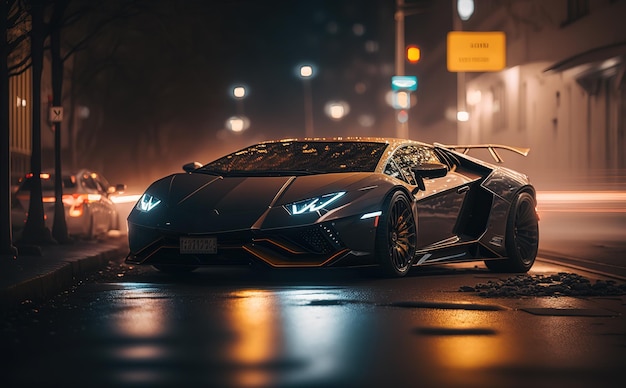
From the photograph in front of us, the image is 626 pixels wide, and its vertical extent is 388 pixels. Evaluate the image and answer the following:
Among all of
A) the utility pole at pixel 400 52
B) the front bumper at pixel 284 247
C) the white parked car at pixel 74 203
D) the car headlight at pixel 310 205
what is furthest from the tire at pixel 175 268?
the utility pole at pixel 400 52

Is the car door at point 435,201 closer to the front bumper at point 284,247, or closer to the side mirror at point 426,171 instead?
the side mirror at point 426,171

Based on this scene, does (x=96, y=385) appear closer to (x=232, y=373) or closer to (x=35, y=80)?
(x=232, y=373)

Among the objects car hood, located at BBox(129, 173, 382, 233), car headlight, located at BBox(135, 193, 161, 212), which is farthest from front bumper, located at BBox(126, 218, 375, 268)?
car headlight, located at BBox(135, 193, 161, 212)

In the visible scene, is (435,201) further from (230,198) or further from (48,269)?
(48,269)

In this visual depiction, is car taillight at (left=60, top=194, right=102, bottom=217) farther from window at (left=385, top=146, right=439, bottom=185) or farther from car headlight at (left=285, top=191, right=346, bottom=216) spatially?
car headlight at (left=285, top=191, right=346, bottom=216)

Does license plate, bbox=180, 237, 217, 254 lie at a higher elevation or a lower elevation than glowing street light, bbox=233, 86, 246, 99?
lower

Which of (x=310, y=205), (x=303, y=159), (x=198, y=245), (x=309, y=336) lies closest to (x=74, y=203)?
(x=303, y=159)

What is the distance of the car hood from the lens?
446 inches

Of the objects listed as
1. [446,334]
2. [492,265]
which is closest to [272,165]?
[492,265]

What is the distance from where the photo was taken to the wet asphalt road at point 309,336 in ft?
21.6

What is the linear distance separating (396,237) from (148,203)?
7.60 ft

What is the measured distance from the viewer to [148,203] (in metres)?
12.0

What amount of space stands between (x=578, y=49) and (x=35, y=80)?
93.5 ft

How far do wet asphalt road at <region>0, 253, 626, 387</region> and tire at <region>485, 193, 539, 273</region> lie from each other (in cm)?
165
